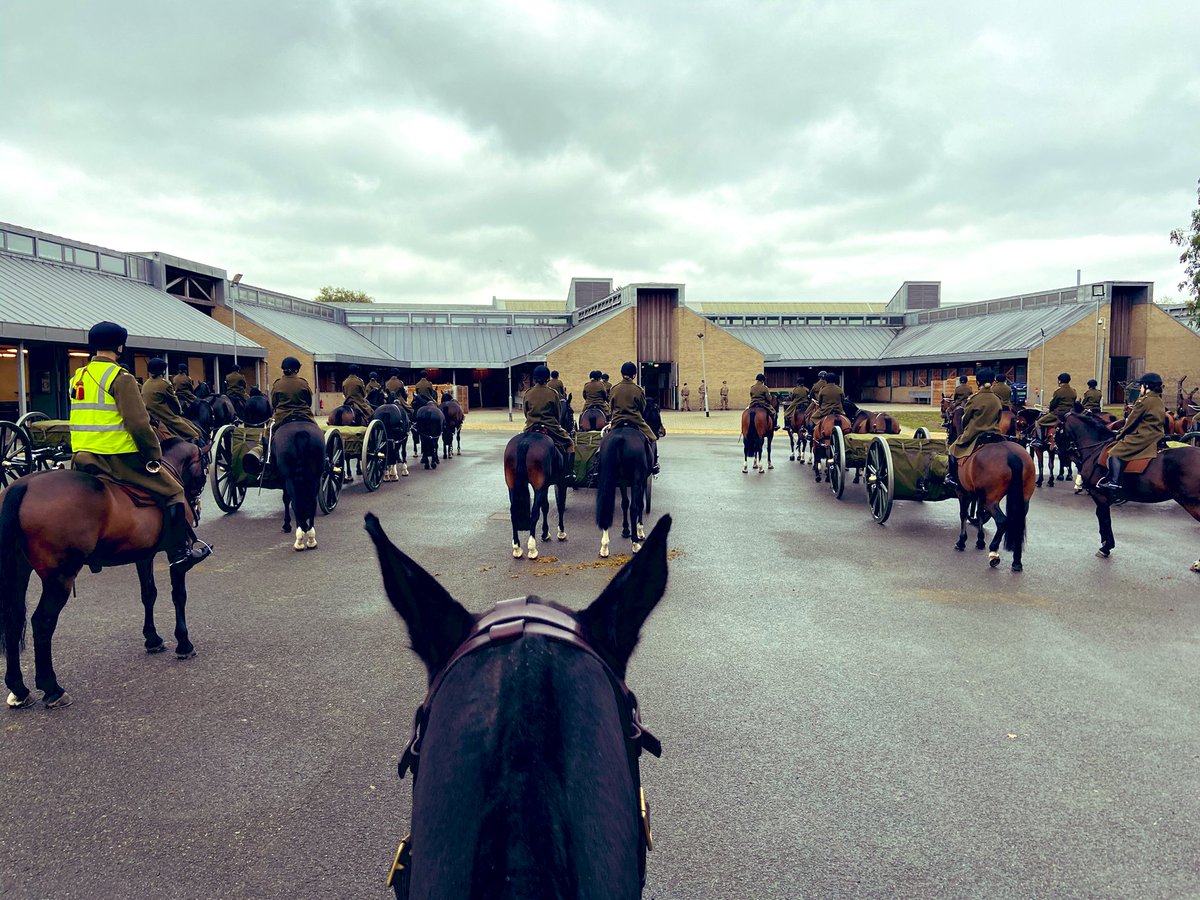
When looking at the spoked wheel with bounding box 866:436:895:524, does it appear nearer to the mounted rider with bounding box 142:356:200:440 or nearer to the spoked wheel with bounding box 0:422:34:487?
the mounted rider with bounding box 142:356:200:440

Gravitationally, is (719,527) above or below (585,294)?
below

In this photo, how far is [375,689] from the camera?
471 cm

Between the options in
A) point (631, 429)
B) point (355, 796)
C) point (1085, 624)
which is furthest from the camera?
point (631, 429)

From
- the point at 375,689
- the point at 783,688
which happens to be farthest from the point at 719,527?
the point at 375,689

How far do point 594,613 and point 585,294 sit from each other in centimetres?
5649

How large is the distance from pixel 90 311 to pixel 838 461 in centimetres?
2249

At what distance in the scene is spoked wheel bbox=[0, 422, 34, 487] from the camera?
437 inches

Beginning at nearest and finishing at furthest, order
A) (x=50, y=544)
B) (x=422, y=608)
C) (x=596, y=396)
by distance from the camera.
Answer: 1. (x=422, y=608)
2. (x=50, y=544)
3. (x=596, y=396)

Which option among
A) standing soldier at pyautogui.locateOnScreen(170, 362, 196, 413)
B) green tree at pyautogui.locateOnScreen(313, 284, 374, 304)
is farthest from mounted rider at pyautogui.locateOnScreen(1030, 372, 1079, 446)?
green tree at pyautogui.locateOnScreen(313, 284, 374, 304)

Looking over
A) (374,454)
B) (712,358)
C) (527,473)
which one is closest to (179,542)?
(527,473)

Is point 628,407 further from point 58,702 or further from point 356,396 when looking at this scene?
point 356,396

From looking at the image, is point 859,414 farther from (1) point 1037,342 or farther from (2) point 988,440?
(1) point 1037,342

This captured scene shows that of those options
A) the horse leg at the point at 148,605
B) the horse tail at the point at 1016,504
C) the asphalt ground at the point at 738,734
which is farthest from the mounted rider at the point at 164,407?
the horse tail at the point at 1016,504

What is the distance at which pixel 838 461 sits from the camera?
13.4m
